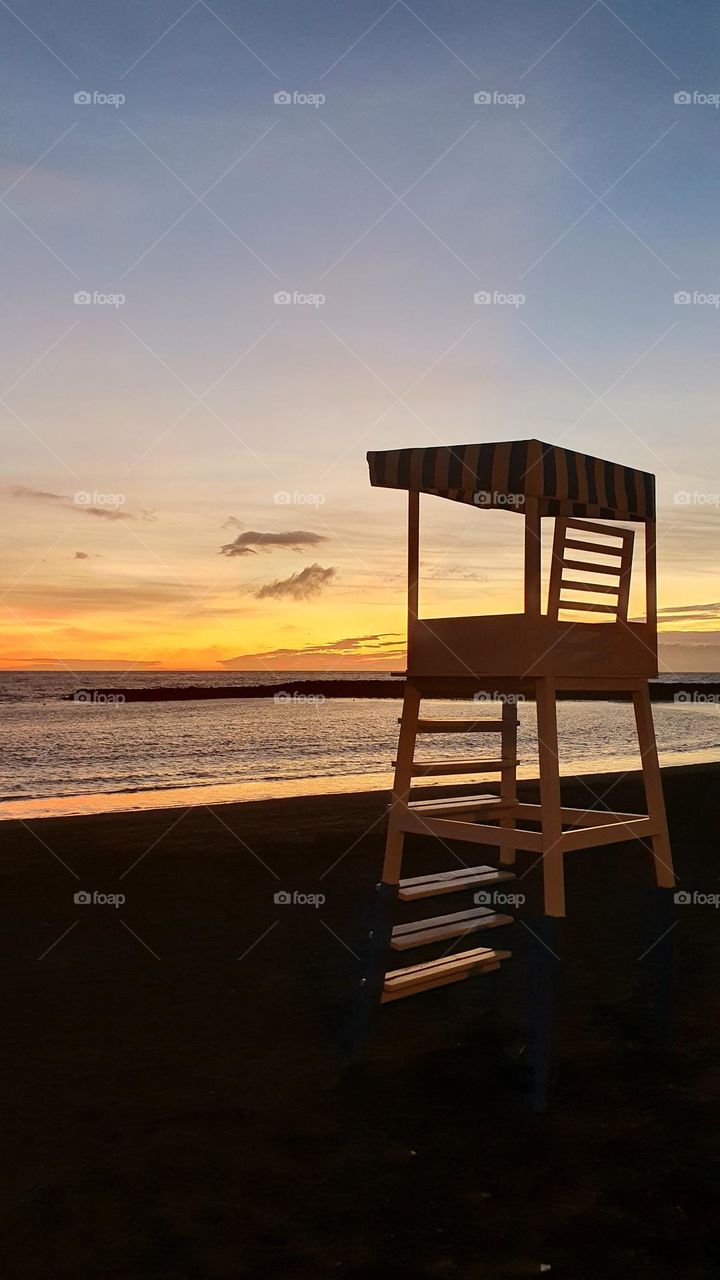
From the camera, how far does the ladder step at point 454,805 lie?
14.5 feet

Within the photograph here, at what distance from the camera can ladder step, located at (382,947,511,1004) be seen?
4.31 meters

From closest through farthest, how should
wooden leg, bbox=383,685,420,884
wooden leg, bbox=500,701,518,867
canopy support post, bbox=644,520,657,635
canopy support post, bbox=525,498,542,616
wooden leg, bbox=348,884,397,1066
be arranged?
1. canopy support post, bbox=525,498,542,616
2. wooden leg, bbox=348,884,397,1066
3. wooden leg, bbox=383,685,420,884
4. canopy support post, bbox=644,520,657,635
5. wooden leg, bbox=500,701,518,867

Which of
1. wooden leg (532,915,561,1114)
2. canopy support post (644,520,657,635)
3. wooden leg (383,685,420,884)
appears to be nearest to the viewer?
wooden leg (532,915,561,1114)

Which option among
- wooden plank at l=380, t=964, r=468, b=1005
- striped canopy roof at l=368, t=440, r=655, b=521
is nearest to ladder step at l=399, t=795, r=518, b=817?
wooden plank at l=380, t=964, r=468, b=1005

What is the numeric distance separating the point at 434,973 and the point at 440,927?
238 millimetres

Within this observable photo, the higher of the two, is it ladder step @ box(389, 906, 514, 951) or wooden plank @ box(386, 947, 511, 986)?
ladder step @ box(389, 906, 514, 951)

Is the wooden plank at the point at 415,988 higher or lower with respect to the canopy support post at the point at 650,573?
lower

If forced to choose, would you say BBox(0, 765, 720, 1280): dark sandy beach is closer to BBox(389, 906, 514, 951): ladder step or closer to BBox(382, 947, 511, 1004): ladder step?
BBox(382, 947, 511, 1004): ladder step

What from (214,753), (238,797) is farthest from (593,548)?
(214,753)

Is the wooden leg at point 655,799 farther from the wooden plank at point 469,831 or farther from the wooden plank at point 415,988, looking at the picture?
the wooden plank at point 415,988

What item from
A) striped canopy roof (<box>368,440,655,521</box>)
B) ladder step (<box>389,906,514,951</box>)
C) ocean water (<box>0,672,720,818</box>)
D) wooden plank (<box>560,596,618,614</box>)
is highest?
striped canopy roof (<box>368,440,655,521</box>)

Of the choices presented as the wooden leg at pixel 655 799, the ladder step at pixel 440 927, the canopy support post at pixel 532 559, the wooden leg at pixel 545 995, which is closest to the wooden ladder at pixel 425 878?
the ladder step at pixel 440 927

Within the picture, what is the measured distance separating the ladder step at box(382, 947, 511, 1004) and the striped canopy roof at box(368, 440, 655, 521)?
81.2 inches

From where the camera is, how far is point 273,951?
5992mm
